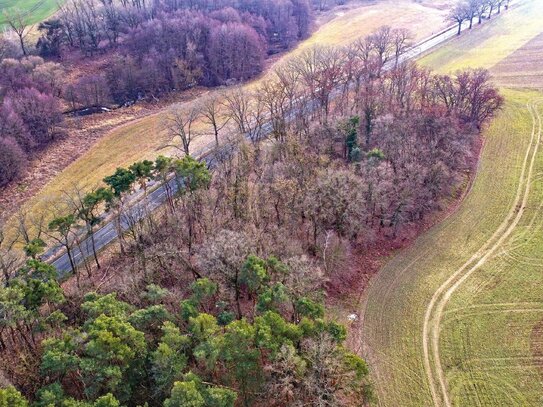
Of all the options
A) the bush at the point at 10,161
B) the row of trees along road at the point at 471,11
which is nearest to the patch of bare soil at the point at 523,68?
the row of trees along road at the point at 471,11

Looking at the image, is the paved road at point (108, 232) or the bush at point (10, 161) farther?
the bush at point (10, 161)

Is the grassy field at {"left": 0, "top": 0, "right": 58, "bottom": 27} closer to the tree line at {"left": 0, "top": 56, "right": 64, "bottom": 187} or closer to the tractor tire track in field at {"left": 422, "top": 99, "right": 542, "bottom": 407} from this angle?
the tree line at {"left": 0, "top": 56, "right": 64, "bottom": 187}

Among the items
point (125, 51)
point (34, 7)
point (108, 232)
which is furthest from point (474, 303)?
point (34, 7)

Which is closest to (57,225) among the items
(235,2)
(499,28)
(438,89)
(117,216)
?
(117,216)

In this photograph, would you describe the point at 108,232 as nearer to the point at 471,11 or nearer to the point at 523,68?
the point at 523,68

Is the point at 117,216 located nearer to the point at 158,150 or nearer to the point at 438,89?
the point at 158,150

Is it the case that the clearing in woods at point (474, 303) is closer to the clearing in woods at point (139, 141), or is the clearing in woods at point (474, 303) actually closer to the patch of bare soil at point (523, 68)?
the patch of bare soil at point (523, 68)

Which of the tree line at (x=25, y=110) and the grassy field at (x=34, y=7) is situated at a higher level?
the grassy field at (x=34, y=7)

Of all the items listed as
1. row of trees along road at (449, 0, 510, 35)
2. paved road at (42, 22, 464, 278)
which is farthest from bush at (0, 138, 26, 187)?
row of trees along road at (449, 0, 510, 35)
